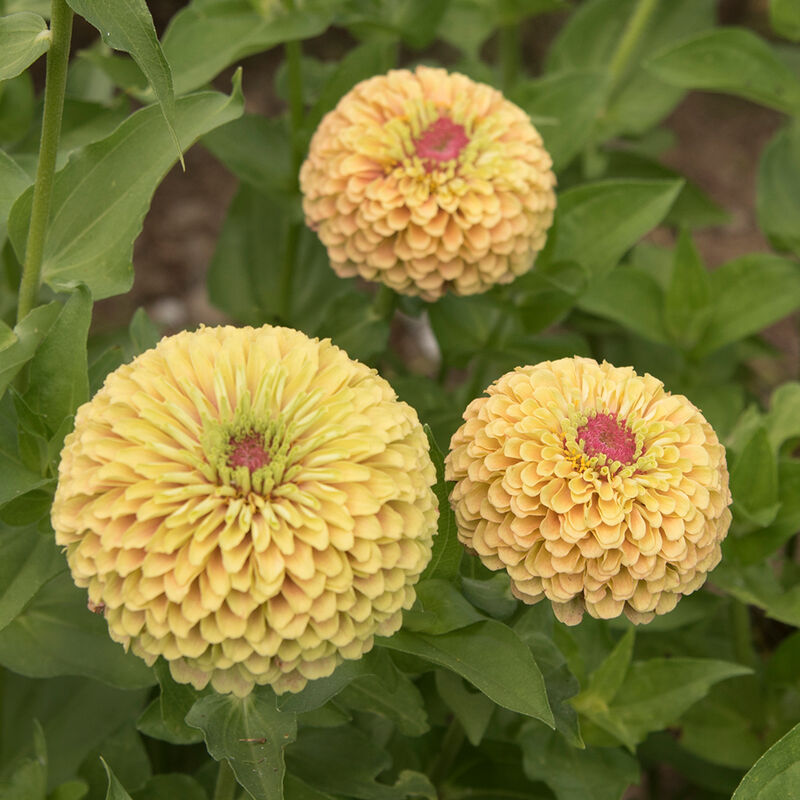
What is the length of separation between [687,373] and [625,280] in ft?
0.68

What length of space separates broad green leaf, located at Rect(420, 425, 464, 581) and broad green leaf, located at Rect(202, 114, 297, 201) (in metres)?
Answer: 0.73

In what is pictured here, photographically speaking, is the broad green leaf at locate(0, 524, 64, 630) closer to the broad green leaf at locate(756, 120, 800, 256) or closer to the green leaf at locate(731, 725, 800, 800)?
the green leaf at locate(731, 725, 800, 800)

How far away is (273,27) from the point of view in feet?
4.90

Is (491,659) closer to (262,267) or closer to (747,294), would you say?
(747,294)

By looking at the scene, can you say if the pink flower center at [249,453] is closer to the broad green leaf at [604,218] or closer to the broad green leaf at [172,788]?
the broad green leaf at [172,788]

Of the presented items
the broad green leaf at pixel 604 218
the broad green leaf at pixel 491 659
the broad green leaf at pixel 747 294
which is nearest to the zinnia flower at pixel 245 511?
the broad green leaf at pixel 491 659

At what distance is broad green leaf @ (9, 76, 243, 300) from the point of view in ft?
3.76

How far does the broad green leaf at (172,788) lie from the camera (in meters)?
1.19

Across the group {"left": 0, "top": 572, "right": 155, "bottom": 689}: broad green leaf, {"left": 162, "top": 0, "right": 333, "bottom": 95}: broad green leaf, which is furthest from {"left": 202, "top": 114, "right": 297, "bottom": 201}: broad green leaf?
{"left": 0, "top": 572, "right": 155, "bottom": 689}: broad green leaf

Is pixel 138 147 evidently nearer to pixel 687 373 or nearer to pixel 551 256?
pixel 551 256

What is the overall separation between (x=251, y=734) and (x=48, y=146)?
59 centimetres

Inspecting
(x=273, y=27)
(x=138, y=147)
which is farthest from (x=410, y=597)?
(x=273, y=27)

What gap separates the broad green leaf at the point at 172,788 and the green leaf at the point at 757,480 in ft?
2.35

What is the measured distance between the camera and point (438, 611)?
38.4 inches
